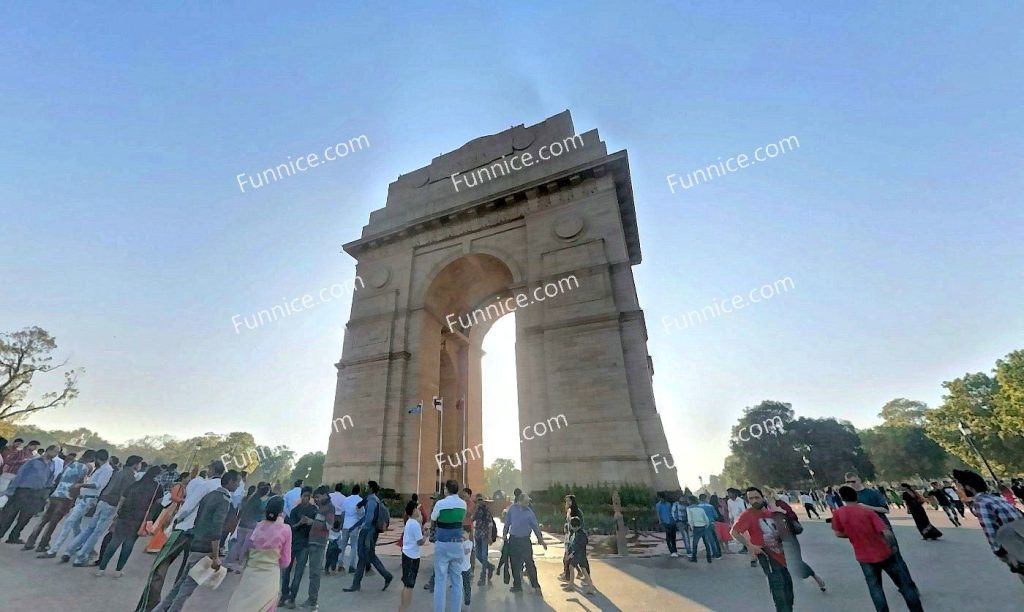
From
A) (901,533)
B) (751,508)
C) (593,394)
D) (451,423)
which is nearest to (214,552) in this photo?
(751,508)

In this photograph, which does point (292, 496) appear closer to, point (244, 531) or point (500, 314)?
point (244, 531)

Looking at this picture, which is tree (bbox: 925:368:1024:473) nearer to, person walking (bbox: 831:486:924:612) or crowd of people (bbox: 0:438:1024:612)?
crowd of people (bbox: 0:438:1024:612)

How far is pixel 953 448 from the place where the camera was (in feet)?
129

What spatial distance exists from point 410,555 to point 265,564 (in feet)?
5.94

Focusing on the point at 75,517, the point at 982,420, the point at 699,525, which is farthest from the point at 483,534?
the point at 982,420

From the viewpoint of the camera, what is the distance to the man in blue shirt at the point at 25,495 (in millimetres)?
7926

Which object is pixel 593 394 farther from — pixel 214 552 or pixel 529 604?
pixel 214 552

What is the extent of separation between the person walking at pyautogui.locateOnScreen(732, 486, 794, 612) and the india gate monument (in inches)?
366

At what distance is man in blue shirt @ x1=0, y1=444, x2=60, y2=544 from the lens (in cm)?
793

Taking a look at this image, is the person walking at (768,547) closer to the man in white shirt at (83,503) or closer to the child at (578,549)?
the child at (578,549)

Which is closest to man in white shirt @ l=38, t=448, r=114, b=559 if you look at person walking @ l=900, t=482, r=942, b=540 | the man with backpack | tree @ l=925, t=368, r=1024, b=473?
the man with backpack

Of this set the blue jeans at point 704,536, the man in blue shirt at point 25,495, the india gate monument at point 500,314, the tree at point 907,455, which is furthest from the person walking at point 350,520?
the tree at point 907,455

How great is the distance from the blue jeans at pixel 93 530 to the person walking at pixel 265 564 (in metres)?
5.51

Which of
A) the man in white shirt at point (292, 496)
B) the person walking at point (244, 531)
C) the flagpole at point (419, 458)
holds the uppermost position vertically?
the flagpole at point (419, 458)
